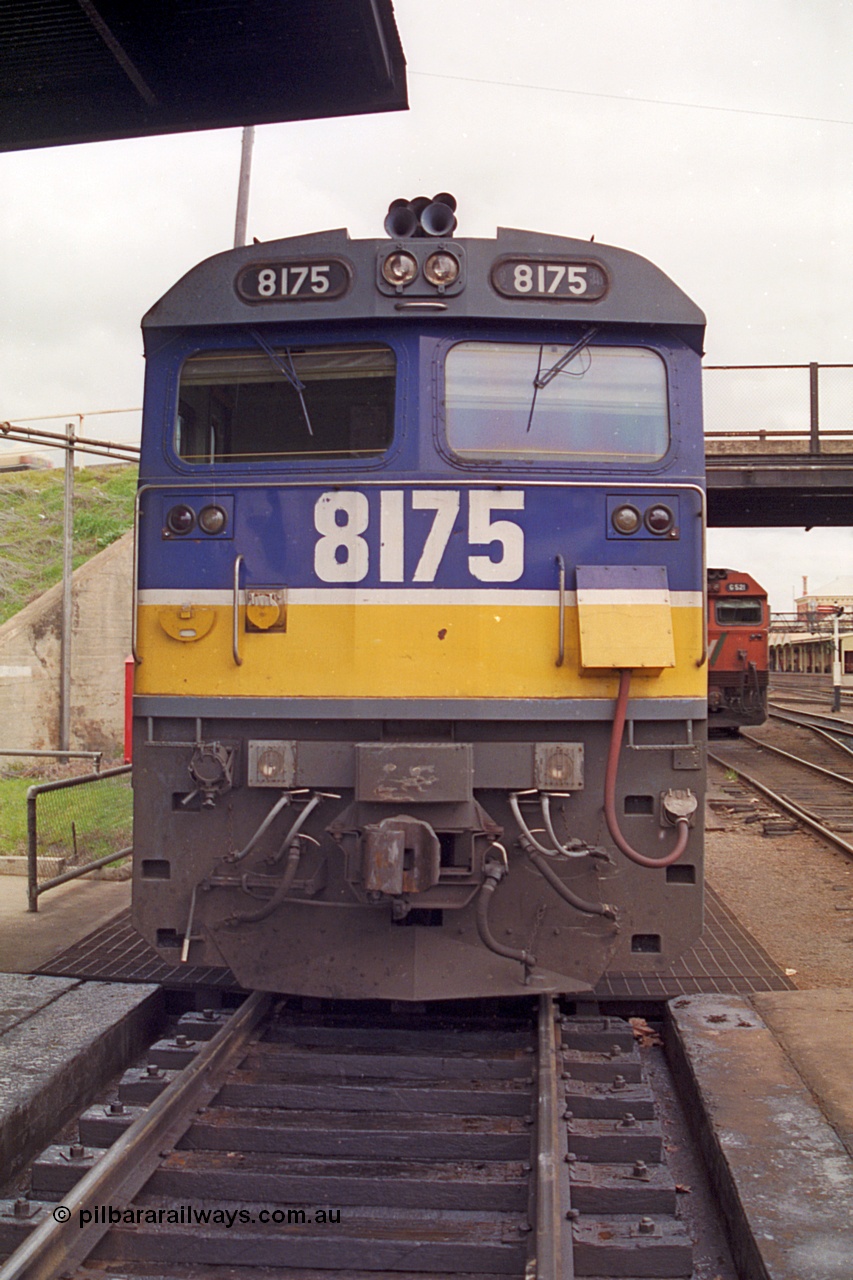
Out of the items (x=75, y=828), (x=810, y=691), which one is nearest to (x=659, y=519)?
(x=75, y=828)

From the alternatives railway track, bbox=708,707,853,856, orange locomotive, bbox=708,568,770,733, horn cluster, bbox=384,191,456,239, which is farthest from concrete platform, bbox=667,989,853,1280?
orange locomotive, bbox=708,568,770,733

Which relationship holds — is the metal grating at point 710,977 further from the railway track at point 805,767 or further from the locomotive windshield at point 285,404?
the railway track at point 805,767

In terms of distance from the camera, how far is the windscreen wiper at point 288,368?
5094mm

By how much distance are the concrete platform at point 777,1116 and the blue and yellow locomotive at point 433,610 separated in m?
0.58

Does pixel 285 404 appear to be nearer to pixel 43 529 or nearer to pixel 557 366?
pixel 557 366

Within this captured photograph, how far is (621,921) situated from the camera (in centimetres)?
493

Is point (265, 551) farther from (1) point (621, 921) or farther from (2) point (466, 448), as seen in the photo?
(1) point (621, 921)

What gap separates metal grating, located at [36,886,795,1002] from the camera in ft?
18.9

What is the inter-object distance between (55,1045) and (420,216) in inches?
162

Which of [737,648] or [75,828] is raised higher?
[737,648]

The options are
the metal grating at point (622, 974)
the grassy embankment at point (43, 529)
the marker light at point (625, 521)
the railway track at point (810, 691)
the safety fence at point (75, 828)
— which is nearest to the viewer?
the marker light at point (625, 521)

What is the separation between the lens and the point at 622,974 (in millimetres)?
6238

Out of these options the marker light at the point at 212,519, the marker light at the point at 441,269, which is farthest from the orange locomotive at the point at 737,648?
the marker light at the point at 212,519

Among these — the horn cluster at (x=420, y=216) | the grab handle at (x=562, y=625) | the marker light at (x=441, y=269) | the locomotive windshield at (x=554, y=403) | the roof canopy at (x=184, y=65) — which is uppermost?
the roof canopy at (x=184, y=65)
